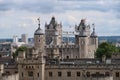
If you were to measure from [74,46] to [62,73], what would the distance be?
184 feet

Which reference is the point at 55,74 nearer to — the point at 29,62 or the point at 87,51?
the point at 29,62

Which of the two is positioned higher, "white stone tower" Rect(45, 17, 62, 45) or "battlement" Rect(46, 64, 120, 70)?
"white stone tower" Rect(45, 17, 62, 45)

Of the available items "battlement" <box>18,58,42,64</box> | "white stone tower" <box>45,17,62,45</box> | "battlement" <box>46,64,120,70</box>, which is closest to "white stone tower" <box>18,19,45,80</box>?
"battlement" <box>18,58,42,64</box>

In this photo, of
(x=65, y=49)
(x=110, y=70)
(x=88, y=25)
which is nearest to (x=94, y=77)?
(x=110, y=70)

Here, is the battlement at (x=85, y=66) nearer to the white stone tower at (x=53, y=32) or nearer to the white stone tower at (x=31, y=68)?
the white stone tower at (x=31, y=68)

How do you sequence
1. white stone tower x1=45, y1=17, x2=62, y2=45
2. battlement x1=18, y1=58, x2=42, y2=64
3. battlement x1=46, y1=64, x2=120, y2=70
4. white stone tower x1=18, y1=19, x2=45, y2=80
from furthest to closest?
white stone tower x1=45, y1=17, x2=62, y2=45, white stone tower x1=18, y1=19, x2=45, y2=80, battlement x1=18, y1=58, x2=42, y2=64, battlement x1=46, y1=64, x2=120, y2=70

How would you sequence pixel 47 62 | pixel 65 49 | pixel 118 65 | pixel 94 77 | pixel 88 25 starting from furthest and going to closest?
pixel 88 25 → pixel 65 49 → pixel 47 62 → pixel 118 65 → pixel 94 77

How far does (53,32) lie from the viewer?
178125 mm

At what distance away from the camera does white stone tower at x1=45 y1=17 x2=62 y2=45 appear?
16850 cm

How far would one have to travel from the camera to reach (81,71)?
90.9 metres

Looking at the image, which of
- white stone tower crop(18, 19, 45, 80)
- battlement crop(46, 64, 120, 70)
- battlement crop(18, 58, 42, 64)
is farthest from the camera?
white stone tower crop(18, 19, 45, 80)

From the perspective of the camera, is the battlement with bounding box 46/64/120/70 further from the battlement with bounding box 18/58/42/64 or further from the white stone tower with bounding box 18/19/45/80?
the battlement with bounding box 18/58/42/64

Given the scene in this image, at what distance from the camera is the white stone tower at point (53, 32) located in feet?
553

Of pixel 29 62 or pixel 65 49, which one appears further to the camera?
pixel 65 49
